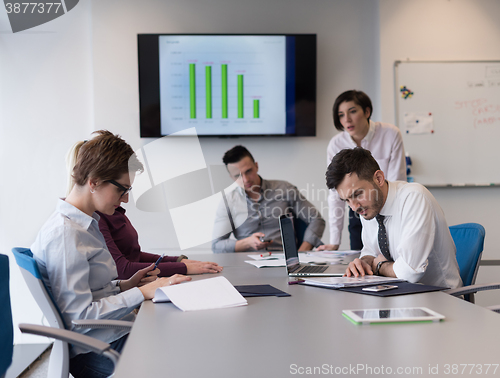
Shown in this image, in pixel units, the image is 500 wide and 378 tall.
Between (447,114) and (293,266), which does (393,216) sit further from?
(447,114)

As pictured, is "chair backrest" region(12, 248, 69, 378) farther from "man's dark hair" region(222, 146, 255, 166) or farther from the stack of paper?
"man's dark hair" region(222, 146, 255, 166)

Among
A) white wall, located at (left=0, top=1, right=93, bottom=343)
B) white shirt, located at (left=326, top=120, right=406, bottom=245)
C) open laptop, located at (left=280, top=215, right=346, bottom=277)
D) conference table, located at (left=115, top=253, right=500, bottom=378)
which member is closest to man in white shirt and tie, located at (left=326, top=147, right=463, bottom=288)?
open laptop, located at (left=280, top=215, right=346, bottom=277)

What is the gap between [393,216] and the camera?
1.91 m

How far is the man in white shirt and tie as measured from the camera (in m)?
1.74

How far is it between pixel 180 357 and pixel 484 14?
12.7 ft

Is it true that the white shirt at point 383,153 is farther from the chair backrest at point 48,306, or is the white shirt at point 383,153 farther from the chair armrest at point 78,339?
the chair armrest at point 78,339

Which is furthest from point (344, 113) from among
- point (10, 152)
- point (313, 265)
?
point (10, 152)

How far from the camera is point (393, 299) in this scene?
133 centimetres

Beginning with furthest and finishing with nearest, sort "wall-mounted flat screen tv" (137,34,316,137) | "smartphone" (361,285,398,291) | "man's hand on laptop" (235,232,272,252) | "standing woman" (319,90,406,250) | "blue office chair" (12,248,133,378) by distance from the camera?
"wall-mounted flat screen tv" (137,34,316,137), "standing woman" (319,90,406,250), "man's hand on laptop" (235,232,272,252), "smartphone" (361,285,398,291), "blue office chair" (12,248,133,378)

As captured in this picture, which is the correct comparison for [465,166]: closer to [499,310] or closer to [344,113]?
[344,113]

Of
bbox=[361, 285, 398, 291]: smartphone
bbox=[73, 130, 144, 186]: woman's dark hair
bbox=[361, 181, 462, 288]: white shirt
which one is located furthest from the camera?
bbox=[361, 181, 462, 288]: white shirt

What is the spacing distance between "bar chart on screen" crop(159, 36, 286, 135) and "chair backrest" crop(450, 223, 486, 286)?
1.90 meters

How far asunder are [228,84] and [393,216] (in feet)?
6.92

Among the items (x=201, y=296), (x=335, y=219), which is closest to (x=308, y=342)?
(x=201, y=296)
